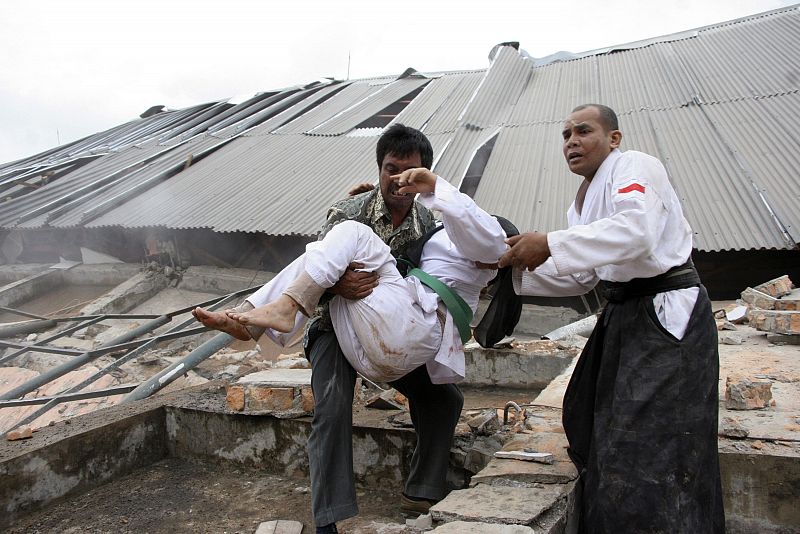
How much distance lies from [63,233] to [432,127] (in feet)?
24.8

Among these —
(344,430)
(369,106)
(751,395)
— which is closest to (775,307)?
(751,395)

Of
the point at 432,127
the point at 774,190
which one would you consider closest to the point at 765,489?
the point at 774,190

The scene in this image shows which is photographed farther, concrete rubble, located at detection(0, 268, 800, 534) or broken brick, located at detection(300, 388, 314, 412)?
broken brick, located at detection(300, 388, 314, 412)

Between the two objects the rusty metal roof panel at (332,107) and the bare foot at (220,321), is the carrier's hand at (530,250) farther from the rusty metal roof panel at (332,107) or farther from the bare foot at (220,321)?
the rusty metal roof panel at (332,107)

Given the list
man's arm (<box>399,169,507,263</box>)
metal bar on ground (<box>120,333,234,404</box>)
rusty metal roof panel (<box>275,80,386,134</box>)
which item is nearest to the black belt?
man's arm (<box>399,169,507,263</box>)

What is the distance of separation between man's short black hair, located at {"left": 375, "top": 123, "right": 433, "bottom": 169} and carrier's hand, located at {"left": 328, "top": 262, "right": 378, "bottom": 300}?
2.08ft

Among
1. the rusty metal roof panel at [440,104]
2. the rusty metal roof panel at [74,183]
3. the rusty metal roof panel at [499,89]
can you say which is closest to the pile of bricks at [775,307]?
the rusty metal roof panel at [499,89]

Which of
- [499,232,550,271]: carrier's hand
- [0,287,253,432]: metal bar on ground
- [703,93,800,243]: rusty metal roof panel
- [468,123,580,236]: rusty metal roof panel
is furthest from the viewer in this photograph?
[468,123,580,236]: rusty metal roof panel

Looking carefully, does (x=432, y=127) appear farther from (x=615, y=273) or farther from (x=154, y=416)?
(x=615, y=273)

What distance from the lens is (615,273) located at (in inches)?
99.9

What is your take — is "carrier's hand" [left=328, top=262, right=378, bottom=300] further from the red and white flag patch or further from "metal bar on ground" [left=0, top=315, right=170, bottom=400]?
"metal bar on ground" [left=0, top=315, right=170, bottom=400]

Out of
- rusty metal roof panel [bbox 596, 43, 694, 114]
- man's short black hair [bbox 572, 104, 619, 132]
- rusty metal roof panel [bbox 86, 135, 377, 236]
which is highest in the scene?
rusty metal roof panel [bbox 596, 43, 694, 114]

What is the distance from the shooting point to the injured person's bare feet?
256cm

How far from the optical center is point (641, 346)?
2.48 m
